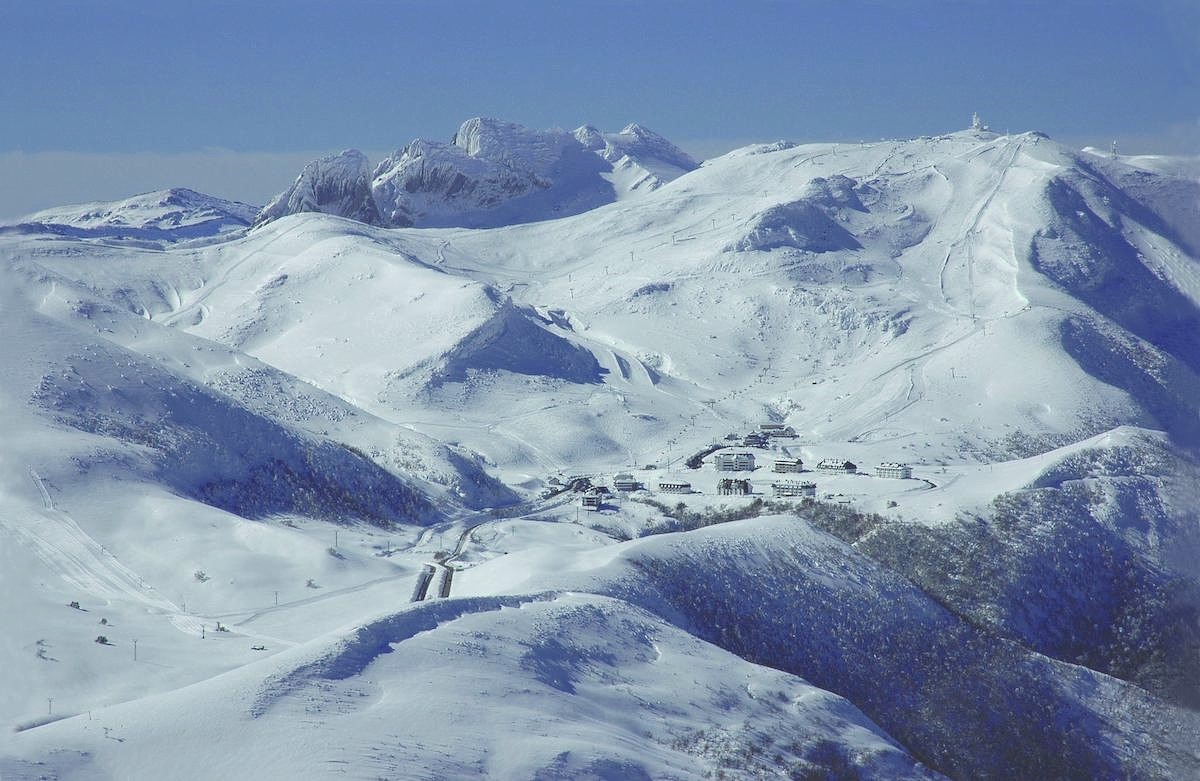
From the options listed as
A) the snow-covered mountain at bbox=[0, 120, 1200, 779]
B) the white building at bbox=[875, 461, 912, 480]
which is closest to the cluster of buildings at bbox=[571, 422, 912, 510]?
the white building at bbox=[875, 461, 912, 480]

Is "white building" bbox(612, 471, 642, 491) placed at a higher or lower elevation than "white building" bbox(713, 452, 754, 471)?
lower

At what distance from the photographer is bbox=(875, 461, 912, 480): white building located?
97938 mm

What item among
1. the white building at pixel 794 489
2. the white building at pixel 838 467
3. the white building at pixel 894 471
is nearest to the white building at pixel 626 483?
the white building at pixel 794 489

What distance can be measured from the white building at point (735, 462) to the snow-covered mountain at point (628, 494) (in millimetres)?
2592

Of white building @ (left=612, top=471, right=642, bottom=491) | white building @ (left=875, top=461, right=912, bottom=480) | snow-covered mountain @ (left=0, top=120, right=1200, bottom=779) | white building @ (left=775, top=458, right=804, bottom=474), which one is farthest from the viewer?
white building @ (left=775, top=458, right=804, bottom=474)

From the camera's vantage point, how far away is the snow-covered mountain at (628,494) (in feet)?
156

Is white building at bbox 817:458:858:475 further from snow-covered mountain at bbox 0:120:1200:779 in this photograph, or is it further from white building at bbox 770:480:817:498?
white building at bbox 770:480:817:498

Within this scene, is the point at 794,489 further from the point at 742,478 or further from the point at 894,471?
the point at 894,471

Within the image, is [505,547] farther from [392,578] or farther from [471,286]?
[471,286]

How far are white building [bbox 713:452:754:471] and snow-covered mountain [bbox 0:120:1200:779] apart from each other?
259 cm

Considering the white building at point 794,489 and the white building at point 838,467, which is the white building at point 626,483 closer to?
the white building at point 794,489

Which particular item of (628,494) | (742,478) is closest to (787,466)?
(742,478)

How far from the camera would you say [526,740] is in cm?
4366

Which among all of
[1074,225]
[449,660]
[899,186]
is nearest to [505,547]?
[449,660]
